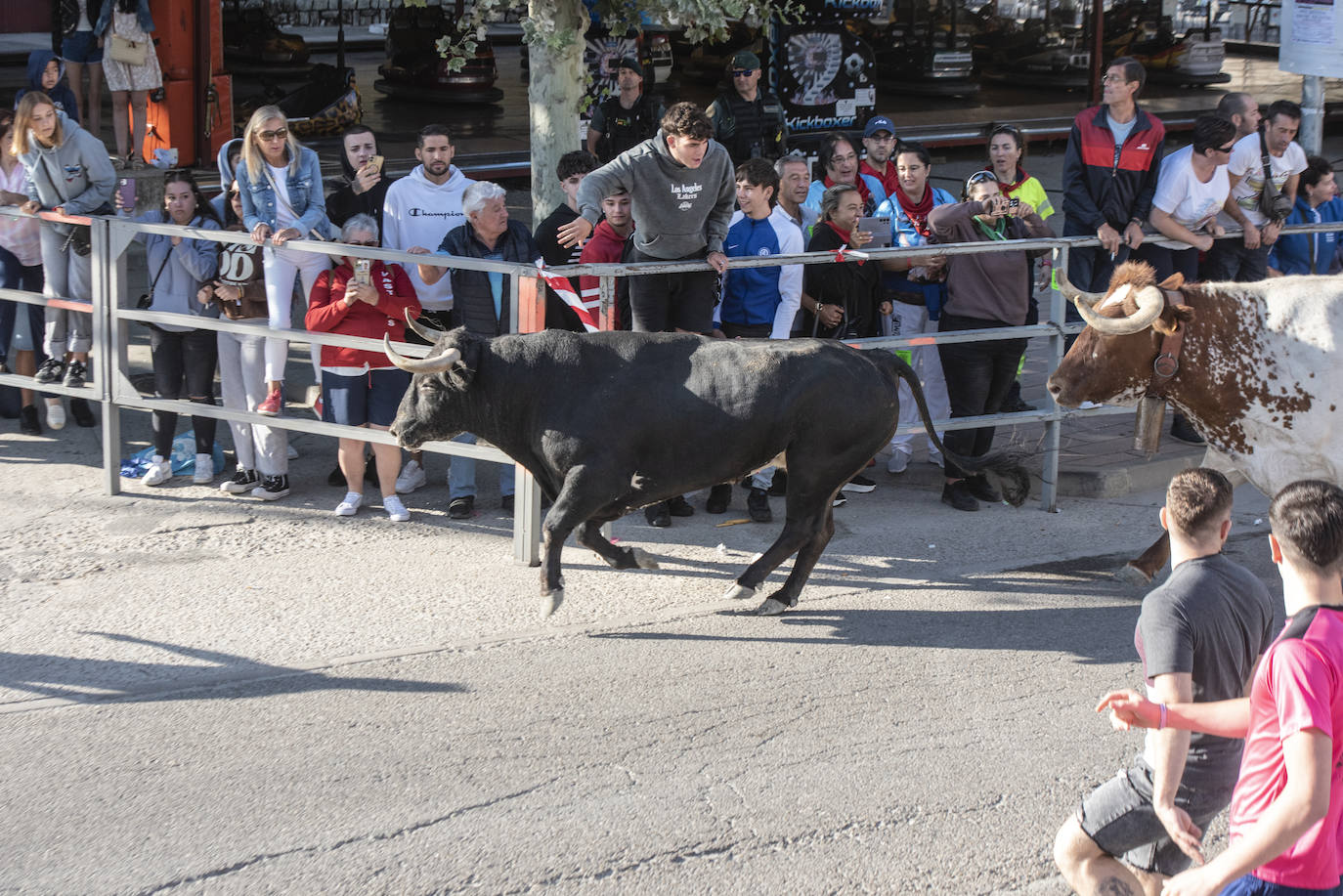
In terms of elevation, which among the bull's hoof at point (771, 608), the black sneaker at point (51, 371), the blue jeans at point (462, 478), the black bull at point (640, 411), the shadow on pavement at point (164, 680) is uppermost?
the black bull at point (640, 411)

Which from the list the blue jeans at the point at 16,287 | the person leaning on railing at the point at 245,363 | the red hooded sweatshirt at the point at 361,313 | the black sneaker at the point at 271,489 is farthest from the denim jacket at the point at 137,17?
the black sneaker at the point at 271,489

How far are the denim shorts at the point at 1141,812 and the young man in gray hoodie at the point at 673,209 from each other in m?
3.97

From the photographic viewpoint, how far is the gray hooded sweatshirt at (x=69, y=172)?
8.34 m

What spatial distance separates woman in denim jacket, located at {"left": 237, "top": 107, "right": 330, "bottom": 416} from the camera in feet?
25.0

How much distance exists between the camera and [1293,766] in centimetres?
291

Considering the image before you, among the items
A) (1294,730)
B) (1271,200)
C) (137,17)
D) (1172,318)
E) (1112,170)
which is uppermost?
(137,17)

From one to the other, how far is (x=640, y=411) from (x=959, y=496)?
2615mm

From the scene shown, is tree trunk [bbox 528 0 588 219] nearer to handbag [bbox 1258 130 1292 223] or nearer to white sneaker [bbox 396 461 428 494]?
white sneaker [bbox 396 461 428 494]

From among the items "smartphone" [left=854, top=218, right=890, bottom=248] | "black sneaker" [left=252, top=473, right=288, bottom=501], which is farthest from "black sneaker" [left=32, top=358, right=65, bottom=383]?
"smartphone" [left=854, top=218, right=890, bottom=248]

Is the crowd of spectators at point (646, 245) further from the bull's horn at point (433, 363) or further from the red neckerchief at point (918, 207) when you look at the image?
the bull's horn at point (433, 363)

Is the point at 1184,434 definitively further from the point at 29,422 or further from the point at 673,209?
the point at 29,422

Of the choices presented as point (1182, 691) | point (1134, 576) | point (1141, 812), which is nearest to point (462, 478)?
point (1134, 576)

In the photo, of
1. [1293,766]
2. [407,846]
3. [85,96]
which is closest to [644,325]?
[407,846]

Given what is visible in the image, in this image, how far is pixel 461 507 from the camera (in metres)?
7.70
